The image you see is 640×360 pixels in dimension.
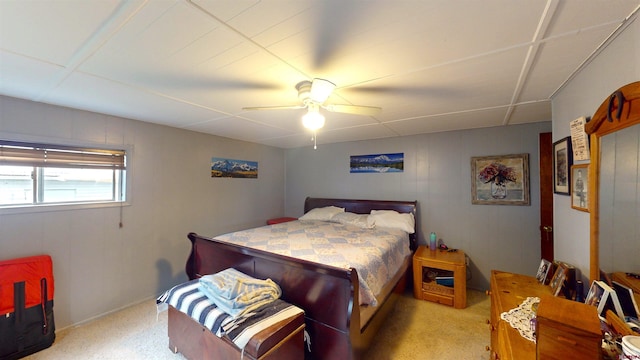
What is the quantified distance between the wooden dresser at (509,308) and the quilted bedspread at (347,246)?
0.80 meters

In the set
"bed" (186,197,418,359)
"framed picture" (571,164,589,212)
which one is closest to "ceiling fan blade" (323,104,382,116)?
"bed" (186,197,418,359)

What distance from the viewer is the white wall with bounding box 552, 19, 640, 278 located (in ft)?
3.67

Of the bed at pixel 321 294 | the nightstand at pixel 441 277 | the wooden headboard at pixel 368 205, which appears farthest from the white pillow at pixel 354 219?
the bed at pixel 321 294

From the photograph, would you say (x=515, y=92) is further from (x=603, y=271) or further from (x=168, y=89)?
(x=168, y=89)

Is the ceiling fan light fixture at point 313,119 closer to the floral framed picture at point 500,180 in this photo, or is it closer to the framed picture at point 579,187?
the framed picture at point 579,187

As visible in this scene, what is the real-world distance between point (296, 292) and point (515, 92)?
251 centimetres

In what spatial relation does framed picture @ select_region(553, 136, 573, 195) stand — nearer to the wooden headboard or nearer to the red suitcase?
the wooden headboard

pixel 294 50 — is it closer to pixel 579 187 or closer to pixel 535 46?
pixel 535 46

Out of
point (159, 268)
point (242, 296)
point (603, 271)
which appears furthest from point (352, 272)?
point (159, 268)

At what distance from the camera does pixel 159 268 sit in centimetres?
316

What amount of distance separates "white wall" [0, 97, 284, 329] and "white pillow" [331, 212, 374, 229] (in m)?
1.77

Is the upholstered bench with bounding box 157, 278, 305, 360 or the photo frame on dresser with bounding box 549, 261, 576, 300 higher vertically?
the photo frame on dresser with bounding box 549, 261, 576, 300

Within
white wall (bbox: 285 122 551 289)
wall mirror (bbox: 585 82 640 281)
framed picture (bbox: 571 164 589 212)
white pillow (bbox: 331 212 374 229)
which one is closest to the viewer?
wall mirror (bbox: 585 82 640 281)

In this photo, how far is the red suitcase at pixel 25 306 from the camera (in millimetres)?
1995
